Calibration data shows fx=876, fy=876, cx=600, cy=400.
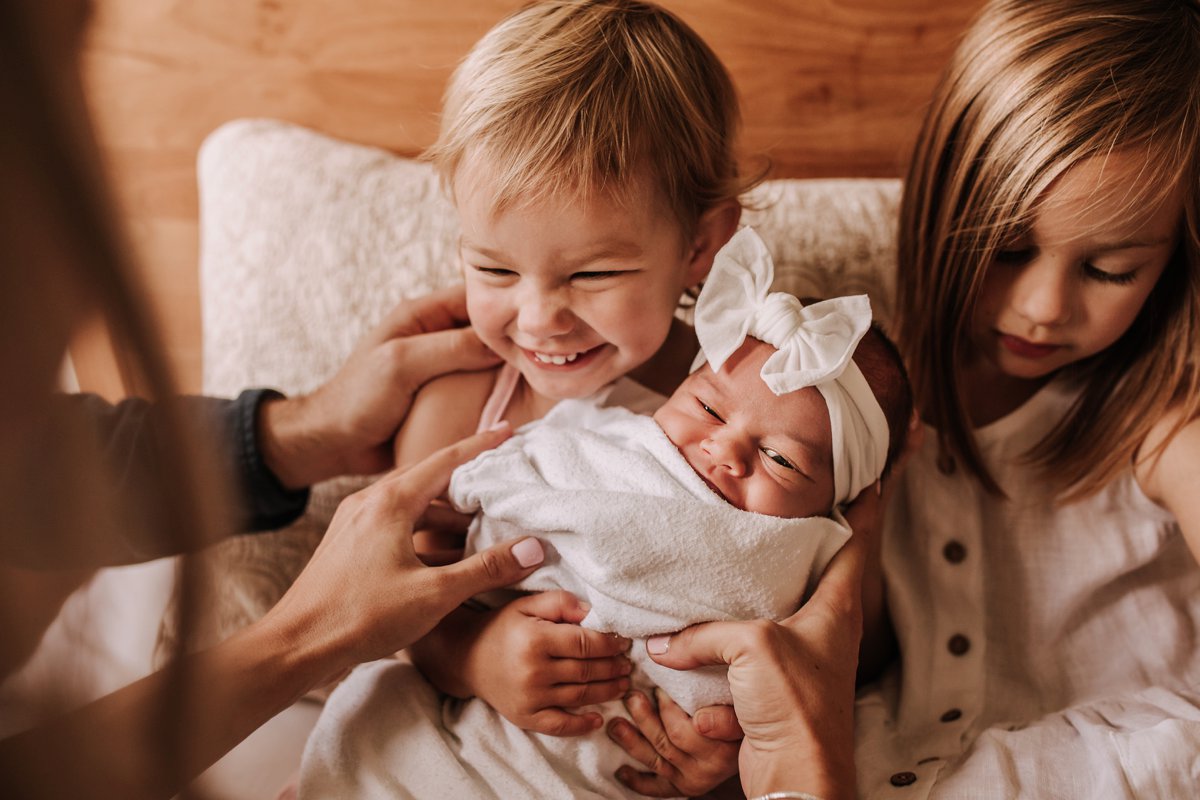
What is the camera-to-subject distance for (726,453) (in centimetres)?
100

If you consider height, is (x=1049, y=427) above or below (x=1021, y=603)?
above

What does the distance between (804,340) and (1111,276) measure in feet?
1.43

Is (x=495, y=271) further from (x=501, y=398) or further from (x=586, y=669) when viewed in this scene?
(x=586, y=669)

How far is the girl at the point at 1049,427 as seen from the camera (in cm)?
105

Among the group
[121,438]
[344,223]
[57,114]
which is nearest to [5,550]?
[57,114]

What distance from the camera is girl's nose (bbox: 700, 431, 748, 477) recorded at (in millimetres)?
999

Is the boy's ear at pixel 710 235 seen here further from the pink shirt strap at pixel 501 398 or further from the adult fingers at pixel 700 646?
the adult fingers at pixel 700 646

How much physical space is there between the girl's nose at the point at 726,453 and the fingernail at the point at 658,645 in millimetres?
204

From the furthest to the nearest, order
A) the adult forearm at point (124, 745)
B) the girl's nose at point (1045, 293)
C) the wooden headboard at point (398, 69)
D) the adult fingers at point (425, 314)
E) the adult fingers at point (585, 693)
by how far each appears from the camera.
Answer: the wooden headboard at point (398, 69) < the adult fingers at point (425, 314) < the girl's nose at point (1045, 293) < the adult fingers at point (585, 693) < the adult forearm at point (124, 745)

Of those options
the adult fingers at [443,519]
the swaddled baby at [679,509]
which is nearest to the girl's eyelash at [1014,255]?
the swaddled baby at [679,509]

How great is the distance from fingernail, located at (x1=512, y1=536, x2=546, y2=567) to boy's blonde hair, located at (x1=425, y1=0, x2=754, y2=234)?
0.40 metres

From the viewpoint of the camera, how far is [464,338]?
1.24m

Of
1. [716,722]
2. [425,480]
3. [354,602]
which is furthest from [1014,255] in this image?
[354,602]

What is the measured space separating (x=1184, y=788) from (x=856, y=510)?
0.46 metres
